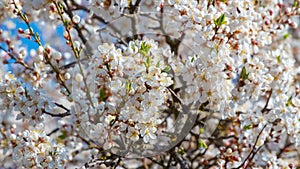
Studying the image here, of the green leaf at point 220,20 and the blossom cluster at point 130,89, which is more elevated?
the green leaf at point 220,20

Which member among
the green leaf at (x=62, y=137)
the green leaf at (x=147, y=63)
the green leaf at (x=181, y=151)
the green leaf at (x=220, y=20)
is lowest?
the green leaf at (x=181, y=151)

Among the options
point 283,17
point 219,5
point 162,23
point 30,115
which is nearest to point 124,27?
point 162,23

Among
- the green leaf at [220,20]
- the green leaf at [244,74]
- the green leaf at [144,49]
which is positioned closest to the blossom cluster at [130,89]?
the green leaf at [144,49]

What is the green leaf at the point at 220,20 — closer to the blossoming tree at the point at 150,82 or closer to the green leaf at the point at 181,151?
the blossoming tree at the point at 150,82

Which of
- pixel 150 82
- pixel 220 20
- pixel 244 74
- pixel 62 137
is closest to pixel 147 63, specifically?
pixel 150 82

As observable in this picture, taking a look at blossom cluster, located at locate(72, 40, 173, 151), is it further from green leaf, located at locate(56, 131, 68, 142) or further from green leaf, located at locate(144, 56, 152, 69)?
green leaf, located at locate(56, 131, 68, 142)

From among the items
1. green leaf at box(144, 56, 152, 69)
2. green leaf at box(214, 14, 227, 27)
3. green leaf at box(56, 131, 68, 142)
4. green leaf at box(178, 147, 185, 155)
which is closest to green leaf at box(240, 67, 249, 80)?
green leaf at box(214, 14, 227, 27)

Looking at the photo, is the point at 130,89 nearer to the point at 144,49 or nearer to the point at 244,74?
the point at 144,49

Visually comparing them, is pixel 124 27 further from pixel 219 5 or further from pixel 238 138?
pixel 238 138
